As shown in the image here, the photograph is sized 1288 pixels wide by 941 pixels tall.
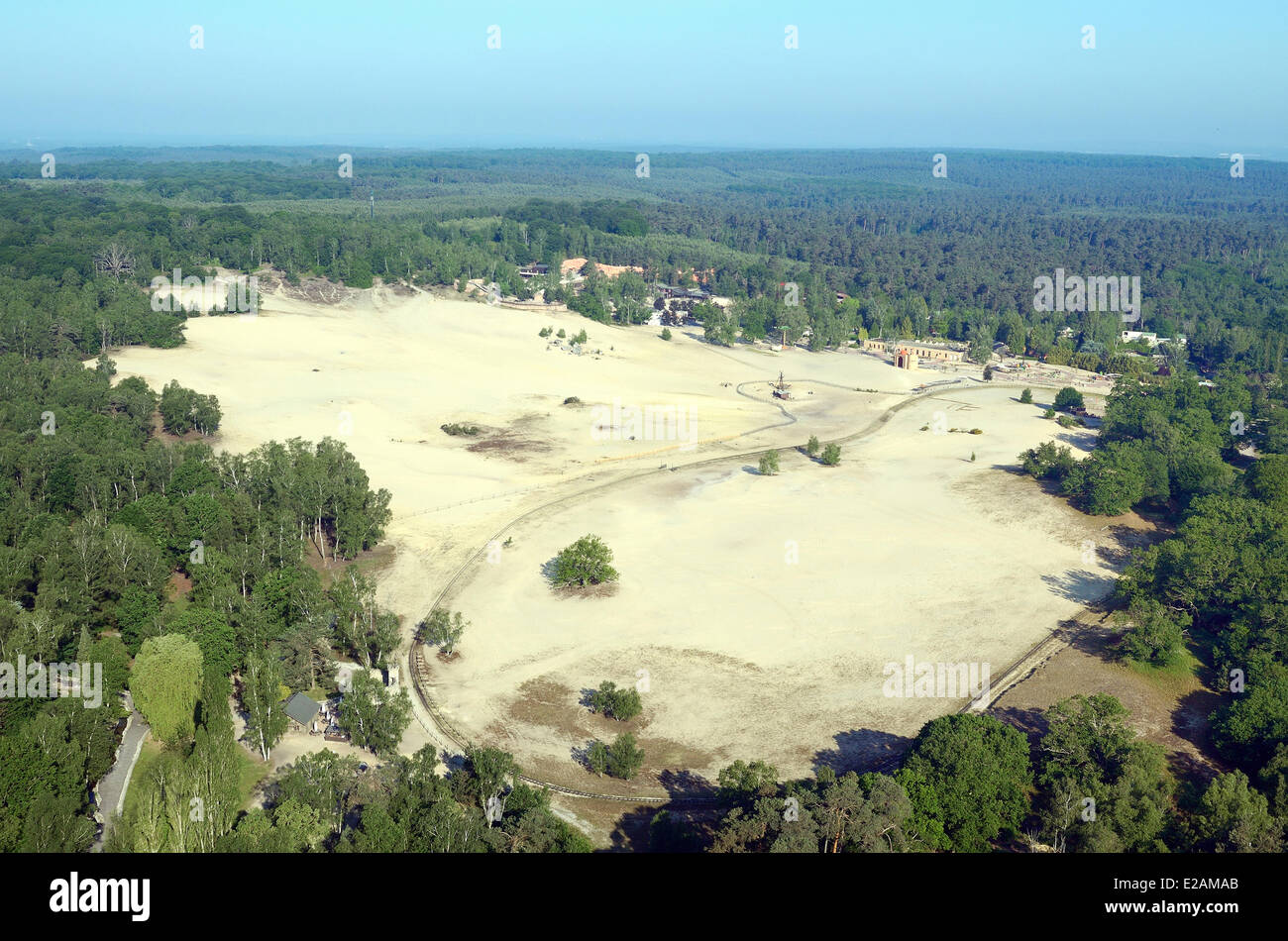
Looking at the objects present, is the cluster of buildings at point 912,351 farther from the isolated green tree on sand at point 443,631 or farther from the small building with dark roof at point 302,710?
the small building with dark roof at point 302,710

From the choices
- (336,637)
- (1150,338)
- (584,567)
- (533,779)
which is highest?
(1150,338)

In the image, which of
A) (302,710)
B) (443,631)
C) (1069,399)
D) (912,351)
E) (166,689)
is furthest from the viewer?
(912,351)

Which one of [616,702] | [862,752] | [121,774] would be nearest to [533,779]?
[616,702]

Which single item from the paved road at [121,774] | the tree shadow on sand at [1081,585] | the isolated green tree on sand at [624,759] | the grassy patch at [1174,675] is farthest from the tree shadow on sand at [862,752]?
the paved road at [121,774]

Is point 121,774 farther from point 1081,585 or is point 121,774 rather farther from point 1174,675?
point 1081,585

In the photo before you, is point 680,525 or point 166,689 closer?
point 166,689

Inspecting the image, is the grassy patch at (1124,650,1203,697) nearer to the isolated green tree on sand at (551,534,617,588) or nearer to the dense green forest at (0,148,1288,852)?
the dense green forest at (0,148,1288,852)
